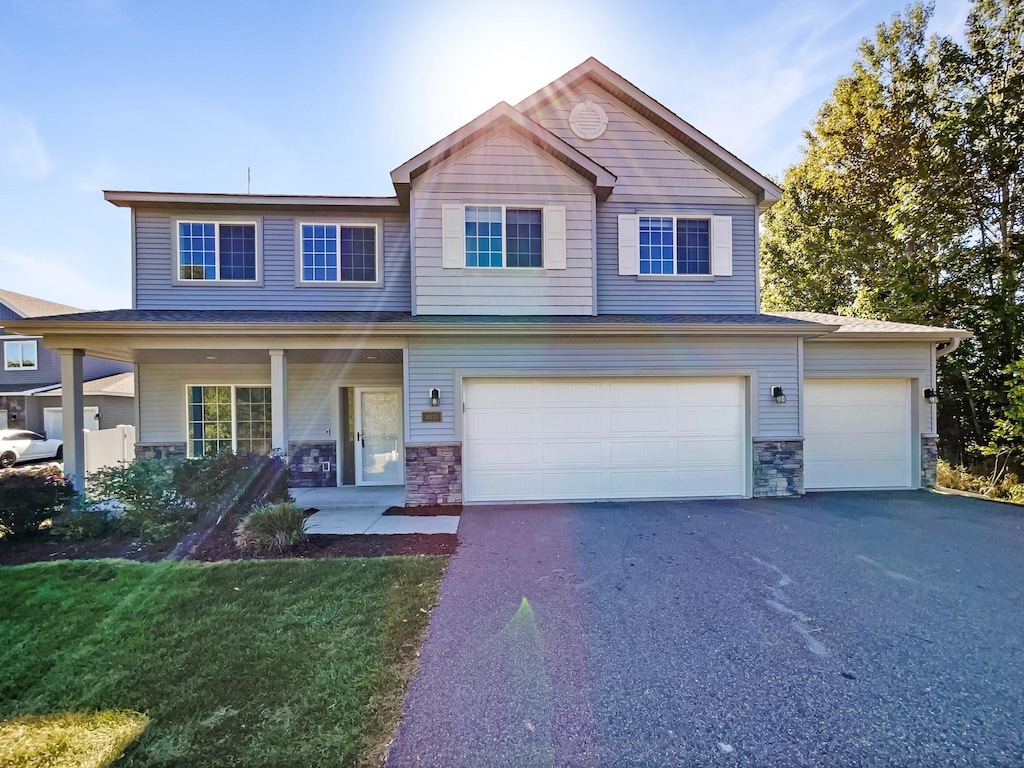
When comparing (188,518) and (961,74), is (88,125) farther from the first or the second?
(961,74)

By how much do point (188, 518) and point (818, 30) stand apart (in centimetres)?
1426

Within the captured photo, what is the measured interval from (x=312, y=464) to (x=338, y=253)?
14.0 ft

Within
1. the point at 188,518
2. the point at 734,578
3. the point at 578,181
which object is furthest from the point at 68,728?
the point at 578,181

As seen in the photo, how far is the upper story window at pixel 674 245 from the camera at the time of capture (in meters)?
8.73

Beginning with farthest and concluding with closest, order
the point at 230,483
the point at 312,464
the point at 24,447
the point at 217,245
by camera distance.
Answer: the point at 24,447, the point at 312,464, the point at 217,245, the point at 230,483

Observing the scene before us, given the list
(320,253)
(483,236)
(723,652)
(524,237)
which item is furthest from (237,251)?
(723,652)

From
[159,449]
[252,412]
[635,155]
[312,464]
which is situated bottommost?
[312,464]

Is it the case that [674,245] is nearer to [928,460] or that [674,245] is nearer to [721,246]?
[721,246]

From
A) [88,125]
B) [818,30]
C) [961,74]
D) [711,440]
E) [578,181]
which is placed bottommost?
[711,440]

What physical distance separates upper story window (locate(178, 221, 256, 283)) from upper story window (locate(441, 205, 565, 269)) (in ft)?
13.4

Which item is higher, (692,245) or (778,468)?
(692,245)

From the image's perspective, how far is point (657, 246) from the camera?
8.76 metres

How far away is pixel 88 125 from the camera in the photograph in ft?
27.5

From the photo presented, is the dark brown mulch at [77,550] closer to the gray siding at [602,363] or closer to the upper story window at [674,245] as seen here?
the gray siding at [602,363]
